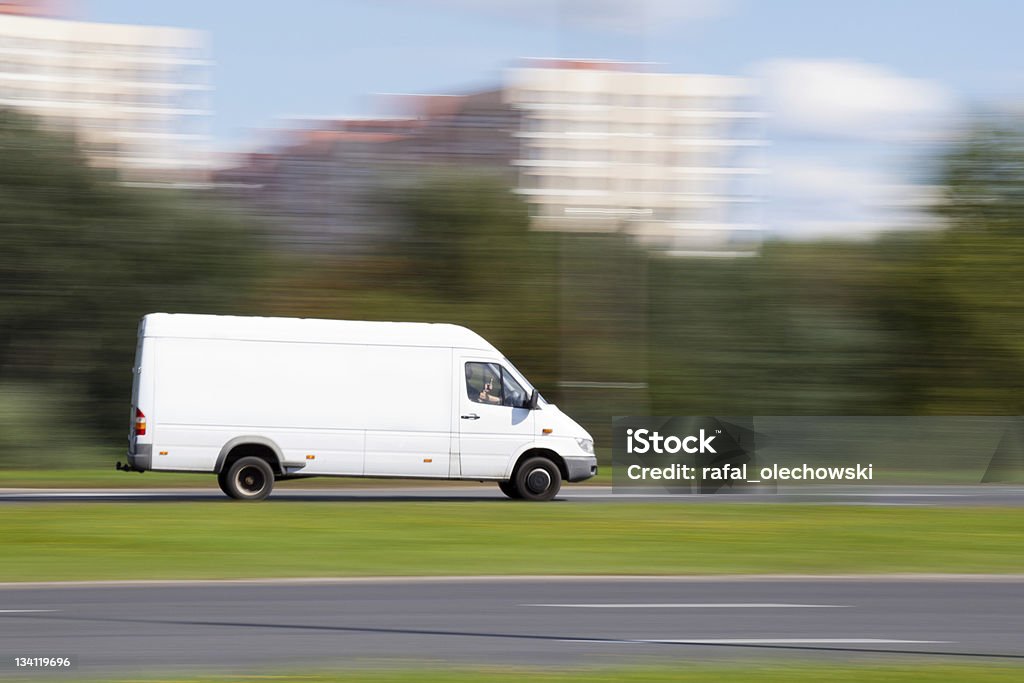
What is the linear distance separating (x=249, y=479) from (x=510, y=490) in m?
3.74

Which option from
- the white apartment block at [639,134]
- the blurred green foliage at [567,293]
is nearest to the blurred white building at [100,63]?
the white apartment block at [639,134]

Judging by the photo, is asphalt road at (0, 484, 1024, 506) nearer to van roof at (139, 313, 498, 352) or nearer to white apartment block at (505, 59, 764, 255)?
van roof at (139, 313, 498, 352)

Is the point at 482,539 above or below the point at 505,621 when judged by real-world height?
below

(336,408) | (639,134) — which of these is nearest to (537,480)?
(336,408)

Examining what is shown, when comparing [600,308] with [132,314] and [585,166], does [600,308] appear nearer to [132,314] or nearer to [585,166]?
[132,314]

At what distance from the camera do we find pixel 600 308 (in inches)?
1395

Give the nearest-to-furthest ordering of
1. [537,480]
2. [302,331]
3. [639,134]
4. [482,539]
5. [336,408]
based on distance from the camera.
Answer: [482,539] < [336,408] < [302,331] < [537,480] < [639,134]

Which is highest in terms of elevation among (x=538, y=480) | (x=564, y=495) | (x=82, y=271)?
(x=82, y=271)

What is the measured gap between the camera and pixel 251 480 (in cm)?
1967

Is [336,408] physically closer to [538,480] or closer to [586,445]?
[538,480]

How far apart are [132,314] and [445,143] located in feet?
64.7

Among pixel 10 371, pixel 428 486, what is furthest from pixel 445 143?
pixel 428 486

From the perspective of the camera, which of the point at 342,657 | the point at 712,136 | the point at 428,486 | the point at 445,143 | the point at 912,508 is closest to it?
the point at 342,657
